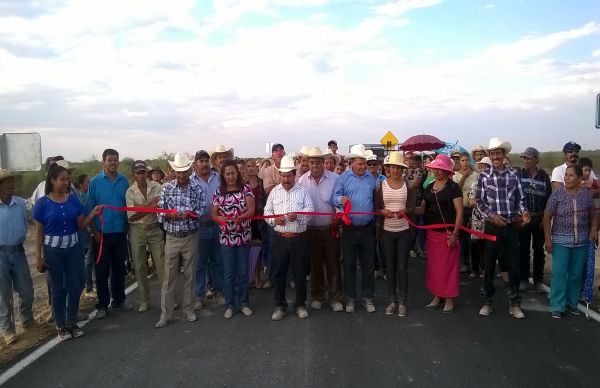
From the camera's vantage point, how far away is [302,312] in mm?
6355

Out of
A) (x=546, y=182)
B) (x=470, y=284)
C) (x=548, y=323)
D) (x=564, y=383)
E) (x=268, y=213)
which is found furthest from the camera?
(x=470, y=284)

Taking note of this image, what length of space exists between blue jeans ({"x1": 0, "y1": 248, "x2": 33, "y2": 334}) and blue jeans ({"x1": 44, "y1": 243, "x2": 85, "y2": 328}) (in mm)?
506

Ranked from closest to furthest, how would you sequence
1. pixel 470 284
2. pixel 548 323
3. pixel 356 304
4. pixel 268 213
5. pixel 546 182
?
1. pixel 548 323
2. pixel 268 213
3. pixel 356 304
4. pixel 546 182
5. pixel 470 284

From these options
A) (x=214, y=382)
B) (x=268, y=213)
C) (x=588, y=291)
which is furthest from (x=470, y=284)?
(x=214, y=382)

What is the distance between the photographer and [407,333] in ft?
18.7

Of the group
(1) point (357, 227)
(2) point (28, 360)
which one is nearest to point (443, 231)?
(1) point (357, 227)

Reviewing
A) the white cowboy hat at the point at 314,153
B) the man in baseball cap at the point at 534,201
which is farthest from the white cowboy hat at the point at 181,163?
the man in baseball cap at the point at 534,201

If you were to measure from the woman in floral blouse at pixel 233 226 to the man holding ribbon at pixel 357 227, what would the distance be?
4.20ft

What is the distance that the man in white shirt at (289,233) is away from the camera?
20.6 ft

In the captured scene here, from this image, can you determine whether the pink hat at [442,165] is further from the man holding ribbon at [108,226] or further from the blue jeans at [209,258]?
the man holding ribbon at [108,226]

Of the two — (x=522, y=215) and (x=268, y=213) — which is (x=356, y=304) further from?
(x=522, y=215)

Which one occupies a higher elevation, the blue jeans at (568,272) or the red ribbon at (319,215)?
the red ribbon at (319,215)

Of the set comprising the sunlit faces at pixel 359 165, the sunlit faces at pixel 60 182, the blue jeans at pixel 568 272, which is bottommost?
the blue jeans at pixel 568 272

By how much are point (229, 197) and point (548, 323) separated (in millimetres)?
4468
